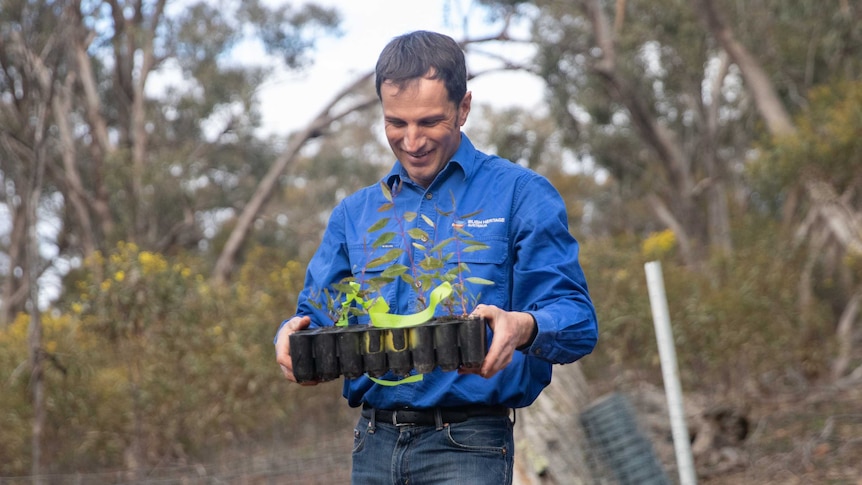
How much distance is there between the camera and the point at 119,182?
1614 cm

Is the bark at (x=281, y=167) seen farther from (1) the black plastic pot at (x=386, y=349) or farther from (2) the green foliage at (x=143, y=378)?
(1) the black plastic pot at (x=386, y=349)

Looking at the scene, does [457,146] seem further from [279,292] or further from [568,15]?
[568,15]

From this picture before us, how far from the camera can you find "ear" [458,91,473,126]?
201cm

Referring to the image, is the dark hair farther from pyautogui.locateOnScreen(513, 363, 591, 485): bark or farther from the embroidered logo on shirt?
pyautogui.locateOnScreen(513, 363, 591, 485): bark

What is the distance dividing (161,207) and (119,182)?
77 cm

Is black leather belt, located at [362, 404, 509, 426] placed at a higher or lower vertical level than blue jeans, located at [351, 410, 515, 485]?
higher

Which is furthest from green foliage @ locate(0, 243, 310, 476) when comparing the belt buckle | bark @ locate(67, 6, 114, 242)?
bark @ locate(67, 6, 114, 242)

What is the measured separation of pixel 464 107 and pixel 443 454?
67 cm

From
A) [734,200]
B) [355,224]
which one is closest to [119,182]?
[734,200]

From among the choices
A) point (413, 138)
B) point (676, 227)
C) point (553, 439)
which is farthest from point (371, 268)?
point (676, 227)

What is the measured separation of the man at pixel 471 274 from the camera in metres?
1.86

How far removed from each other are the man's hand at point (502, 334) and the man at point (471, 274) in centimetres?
6

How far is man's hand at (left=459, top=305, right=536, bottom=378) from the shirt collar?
1.27 feet

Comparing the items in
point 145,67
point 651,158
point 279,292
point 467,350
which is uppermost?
point 145,67
